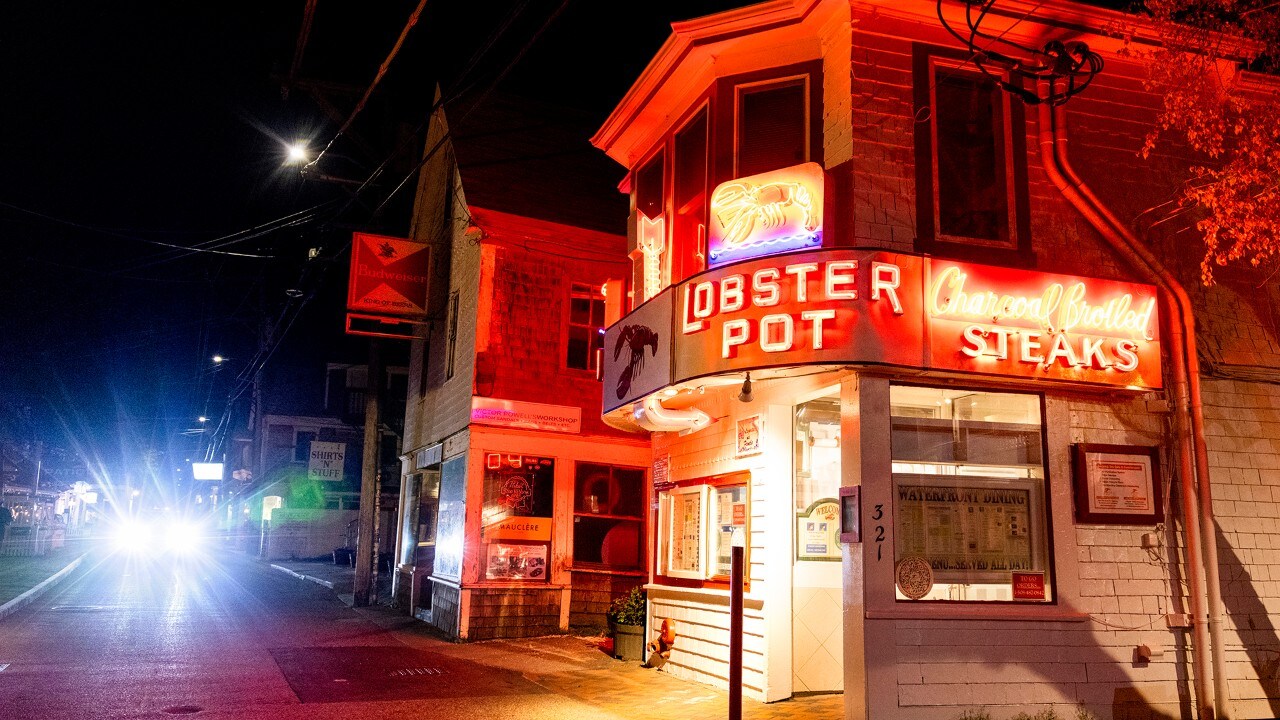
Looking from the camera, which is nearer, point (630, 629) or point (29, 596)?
point (630, 629)

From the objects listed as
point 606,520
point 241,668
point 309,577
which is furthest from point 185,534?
point 241,668

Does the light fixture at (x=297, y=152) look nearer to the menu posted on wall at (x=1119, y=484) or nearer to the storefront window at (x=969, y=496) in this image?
the storefront window at (x=969, y=496)

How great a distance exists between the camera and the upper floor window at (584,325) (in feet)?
56.6

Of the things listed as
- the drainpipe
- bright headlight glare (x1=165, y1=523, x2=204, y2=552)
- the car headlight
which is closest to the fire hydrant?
the drainpipe

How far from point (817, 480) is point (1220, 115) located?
6.15m

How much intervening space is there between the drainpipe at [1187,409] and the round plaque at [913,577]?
2851 millimetres

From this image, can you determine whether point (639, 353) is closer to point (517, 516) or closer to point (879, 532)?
point (879, 532)

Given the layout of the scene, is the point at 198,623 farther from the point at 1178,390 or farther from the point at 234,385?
the point at 234,385

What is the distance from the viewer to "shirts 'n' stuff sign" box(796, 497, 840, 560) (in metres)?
10.6

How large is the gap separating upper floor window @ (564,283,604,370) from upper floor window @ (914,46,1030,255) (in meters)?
8.78

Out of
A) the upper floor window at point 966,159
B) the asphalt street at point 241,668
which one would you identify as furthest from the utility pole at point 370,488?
the upper floor window at point 966,159

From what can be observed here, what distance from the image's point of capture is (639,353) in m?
11.0

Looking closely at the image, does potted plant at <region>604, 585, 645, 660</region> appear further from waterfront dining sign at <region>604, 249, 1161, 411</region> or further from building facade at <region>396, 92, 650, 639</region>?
waterfront dining sign at <region>604, 249, 1161, 411</region>

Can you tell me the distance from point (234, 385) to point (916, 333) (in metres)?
57.0
